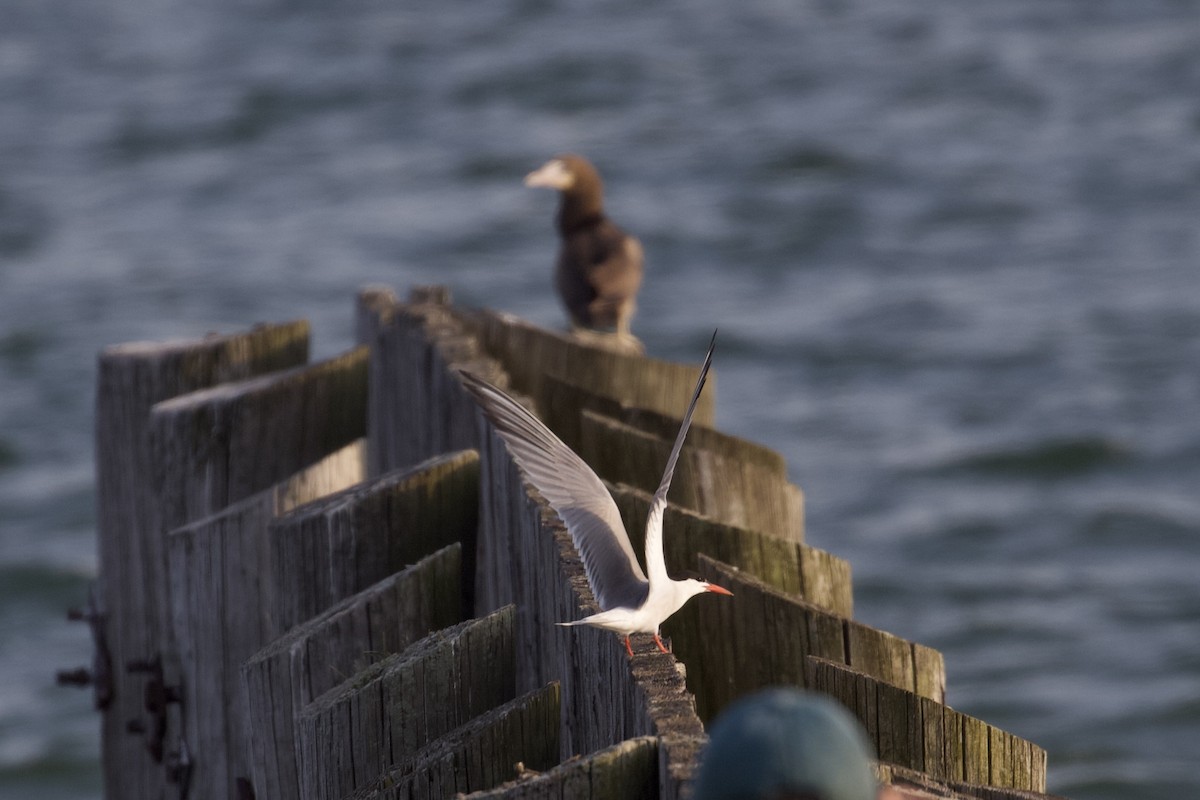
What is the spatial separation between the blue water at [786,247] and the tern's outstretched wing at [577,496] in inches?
216

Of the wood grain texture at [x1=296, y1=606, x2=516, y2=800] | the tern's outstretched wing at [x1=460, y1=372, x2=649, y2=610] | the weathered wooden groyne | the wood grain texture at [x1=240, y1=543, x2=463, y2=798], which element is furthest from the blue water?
the wood grain texture at [x1=296, y1=606, x2=516, y2=800]

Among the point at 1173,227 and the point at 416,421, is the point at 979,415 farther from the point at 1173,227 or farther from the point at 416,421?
the point at 416,421

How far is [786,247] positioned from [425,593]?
39.8ft

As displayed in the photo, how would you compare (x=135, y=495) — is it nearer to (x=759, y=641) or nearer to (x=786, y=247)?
(x=759, y=641)

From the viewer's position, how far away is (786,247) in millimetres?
14836

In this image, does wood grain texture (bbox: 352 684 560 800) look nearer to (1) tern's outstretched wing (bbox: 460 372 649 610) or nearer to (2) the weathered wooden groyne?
(2) the weathered wooden groyne

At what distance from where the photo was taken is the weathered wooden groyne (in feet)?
7.75

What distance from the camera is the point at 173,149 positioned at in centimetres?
1809

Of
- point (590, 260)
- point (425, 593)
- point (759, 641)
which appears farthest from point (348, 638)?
point (590, 260)

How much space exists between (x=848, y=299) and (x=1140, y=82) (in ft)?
21.3

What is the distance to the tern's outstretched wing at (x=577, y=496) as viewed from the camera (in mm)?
2531

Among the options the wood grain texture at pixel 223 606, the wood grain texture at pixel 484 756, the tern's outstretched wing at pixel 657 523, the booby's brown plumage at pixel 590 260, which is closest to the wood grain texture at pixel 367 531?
the wood grain texture at pixel 223 606

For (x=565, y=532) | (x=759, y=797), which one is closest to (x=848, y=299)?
(x=565, y=532)

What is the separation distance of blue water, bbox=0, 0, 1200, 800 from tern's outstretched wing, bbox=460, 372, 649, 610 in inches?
216
